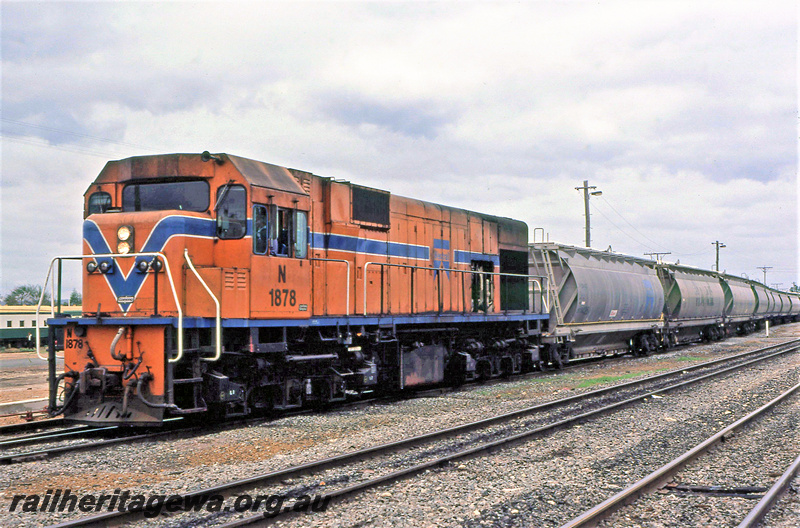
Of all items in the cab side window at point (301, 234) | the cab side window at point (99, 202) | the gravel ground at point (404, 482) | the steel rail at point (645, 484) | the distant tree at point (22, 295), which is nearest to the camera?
the steel rail at point (645, 484)

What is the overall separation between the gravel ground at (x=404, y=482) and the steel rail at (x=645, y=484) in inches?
10.3

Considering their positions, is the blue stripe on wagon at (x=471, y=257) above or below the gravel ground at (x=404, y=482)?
above

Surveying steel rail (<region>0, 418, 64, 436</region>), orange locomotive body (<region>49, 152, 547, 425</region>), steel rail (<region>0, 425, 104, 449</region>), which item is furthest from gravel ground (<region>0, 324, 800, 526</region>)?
steel rail (<region>0, 418, 64, 436</region>)

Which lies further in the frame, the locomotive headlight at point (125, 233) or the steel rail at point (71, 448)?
the locomotive headlight at point (125, 233)

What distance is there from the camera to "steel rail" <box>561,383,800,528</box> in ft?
17.8

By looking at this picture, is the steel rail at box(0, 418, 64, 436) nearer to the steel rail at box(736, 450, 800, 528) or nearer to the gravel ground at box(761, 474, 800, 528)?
the steel rail at box(736, 450, 800, 528)

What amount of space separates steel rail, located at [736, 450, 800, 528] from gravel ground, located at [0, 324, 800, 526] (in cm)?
125

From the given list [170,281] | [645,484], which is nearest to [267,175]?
[170,281]

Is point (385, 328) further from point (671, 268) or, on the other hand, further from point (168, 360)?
point (671, 268)

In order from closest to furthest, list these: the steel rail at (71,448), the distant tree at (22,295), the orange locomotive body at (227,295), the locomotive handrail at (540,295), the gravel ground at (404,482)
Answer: the gravel ground at (404,482) → the steel rail at (71,448) → the orange locomotive body at (227,295) → the locomotive handrail at (540,295) → the distant tree at (22,295)

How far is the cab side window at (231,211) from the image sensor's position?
9.41m

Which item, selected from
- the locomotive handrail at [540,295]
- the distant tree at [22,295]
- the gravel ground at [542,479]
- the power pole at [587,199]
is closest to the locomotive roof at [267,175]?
the gravel ground at [542,479]

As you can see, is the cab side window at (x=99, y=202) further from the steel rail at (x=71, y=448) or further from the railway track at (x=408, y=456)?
the railway track at (x=408, y=456)

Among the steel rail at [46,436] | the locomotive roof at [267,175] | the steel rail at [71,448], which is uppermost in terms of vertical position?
the locomotive roof at [267,175]
